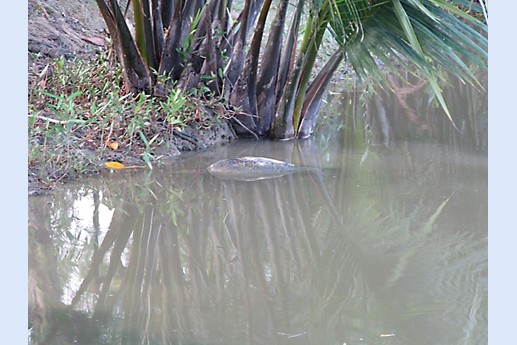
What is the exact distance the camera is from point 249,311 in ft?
9.59

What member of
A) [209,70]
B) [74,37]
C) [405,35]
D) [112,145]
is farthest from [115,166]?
[74,37]

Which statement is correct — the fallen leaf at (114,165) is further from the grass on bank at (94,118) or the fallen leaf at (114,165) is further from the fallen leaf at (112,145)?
the fallen leaf at (112,145)

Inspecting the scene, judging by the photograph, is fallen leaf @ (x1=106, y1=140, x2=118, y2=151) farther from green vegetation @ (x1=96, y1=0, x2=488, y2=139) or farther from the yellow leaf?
green vegetation @ (x1=96, y1=0, x2=488, y2=139)

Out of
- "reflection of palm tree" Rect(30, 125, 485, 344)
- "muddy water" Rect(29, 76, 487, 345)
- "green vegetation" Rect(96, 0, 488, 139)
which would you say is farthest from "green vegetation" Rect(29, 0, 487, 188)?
"reflection of palm tree" Rect(30, 125, 485, 344)

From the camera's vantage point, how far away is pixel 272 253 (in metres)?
3.63

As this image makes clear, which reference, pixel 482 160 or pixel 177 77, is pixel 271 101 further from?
pixel 482 160

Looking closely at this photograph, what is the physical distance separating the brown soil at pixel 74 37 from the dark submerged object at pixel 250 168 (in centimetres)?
54

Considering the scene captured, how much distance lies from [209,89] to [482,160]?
2.15m

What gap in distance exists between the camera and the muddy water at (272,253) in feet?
9.18

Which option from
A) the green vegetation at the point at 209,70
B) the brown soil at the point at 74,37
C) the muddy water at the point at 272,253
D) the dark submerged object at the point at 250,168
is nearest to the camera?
the muddy water at the point at 272,253

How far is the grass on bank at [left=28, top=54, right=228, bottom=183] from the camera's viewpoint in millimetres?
4832

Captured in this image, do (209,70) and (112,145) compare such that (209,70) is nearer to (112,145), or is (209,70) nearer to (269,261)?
(112,145)

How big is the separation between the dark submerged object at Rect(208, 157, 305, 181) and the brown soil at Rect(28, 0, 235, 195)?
54 centimetres

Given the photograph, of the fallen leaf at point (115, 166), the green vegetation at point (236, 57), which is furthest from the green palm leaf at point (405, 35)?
the fallen leaf at point (115, 166)
